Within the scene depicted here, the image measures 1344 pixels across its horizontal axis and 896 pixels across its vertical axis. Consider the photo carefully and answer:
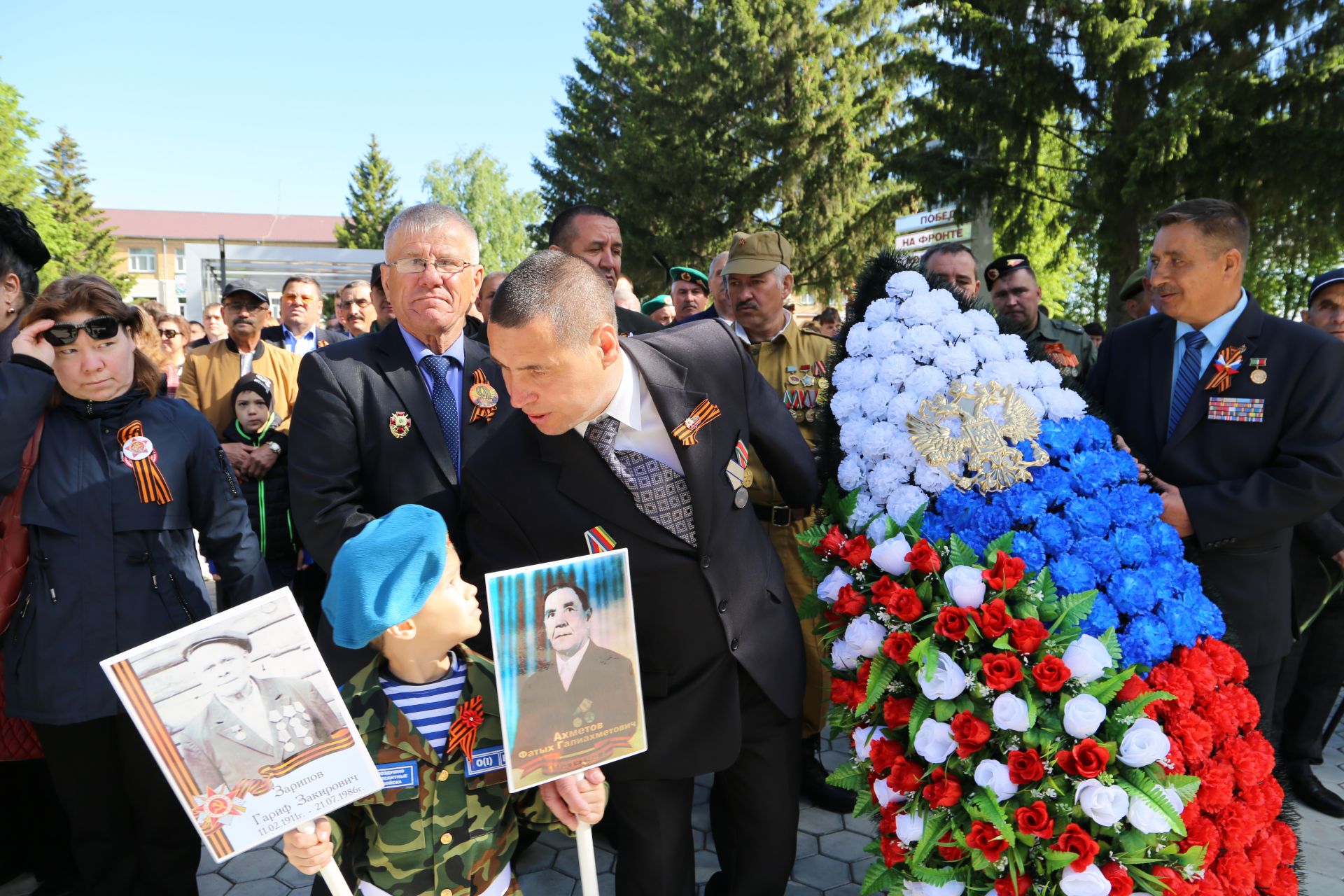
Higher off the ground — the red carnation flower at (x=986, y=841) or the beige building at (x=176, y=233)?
the beige building at (x=176, y=233)

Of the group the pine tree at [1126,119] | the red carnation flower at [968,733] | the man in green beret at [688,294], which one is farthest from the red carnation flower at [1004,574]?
the pine tree at [1126,119]

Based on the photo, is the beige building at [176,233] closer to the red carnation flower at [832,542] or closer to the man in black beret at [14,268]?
the man in black beret at [14,268]

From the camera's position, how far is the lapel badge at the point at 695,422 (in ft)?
7.50

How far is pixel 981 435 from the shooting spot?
244cm

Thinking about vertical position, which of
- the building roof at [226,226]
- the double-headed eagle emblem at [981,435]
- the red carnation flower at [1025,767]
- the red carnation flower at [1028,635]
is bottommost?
the red carnation flower at [1025,767]

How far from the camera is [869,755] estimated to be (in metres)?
2.36

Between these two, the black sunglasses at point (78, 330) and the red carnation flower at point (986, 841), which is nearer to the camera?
the red carnation flower at point (986, 841)

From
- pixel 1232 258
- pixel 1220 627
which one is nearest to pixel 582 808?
pixel 1220 627

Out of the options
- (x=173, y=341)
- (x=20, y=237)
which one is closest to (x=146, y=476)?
(x=20, y=237)

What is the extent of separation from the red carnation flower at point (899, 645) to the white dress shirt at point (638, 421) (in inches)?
28.0

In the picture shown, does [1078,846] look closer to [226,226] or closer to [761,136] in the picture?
[761,136]

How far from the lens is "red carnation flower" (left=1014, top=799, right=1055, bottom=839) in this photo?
6.59 ft

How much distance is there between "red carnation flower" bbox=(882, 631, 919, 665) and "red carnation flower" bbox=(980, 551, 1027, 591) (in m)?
0.25

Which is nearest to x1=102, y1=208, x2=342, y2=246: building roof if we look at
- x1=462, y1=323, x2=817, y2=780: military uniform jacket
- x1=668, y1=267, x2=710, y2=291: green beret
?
x1=668, y1=267, x2=710, y2=291: green beret
